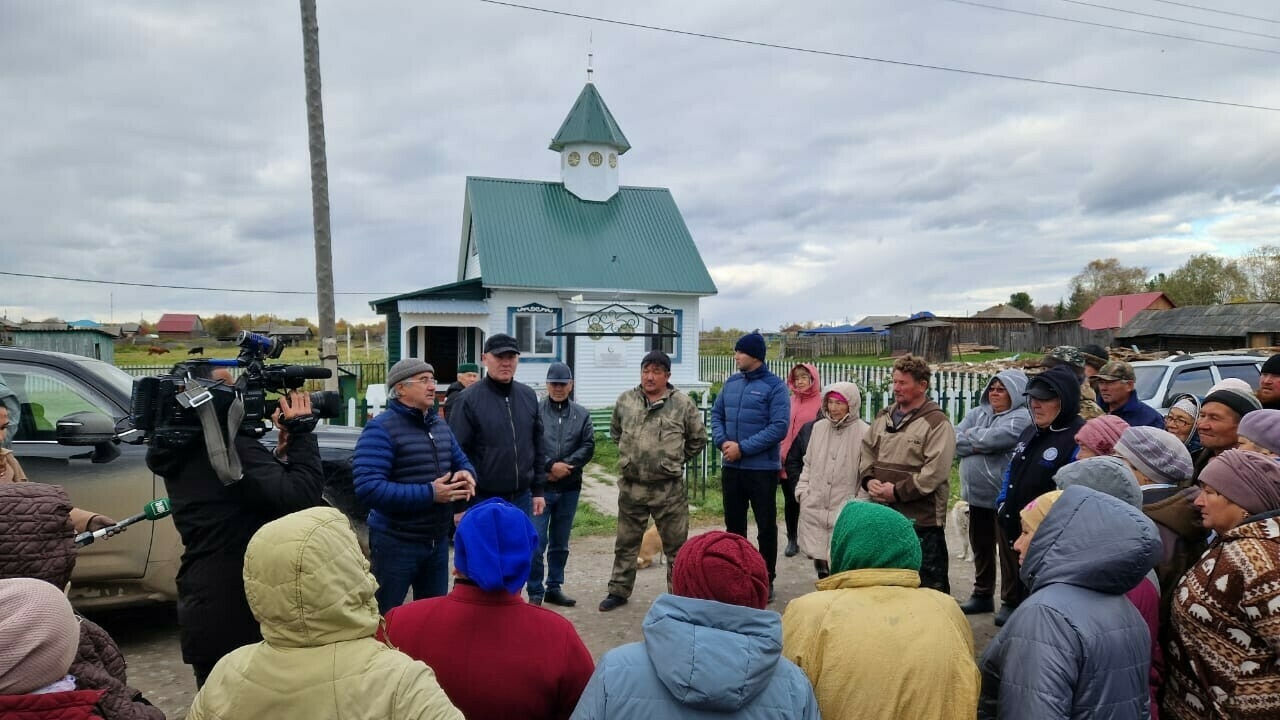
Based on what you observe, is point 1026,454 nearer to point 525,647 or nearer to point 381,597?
point 525,647

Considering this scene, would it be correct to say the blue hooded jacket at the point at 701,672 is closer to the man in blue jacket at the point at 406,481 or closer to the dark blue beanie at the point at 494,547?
the dark blue beanie at the point at 494,547

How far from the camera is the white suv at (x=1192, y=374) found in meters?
9.61

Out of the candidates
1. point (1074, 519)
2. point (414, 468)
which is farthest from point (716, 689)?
point (414, 468)

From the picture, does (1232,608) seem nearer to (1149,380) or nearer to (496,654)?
(496,654)

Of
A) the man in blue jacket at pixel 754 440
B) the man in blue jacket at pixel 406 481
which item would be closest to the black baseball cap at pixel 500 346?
the man in blue jacket at pixel 406 481

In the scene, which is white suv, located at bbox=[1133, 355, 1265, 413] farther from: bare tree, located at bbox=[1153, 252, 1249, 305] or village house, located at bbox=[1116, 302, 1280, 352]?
bare tree, located at bbox=[1153, 252, 1249, 305]

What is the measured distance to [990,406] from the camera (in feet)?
17.6

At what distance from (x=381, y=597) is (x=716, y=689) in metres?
2.86

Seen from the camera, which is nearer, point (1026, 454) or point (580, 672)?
point (580, 672)

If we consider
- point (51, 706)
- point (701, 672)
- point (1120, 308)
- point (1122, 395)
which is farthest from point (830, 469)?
point (1120, 308)

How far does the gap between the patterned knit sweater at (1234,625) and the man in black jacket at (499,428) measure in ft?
11.7

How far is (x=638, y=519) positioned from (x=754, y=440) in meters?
1.02

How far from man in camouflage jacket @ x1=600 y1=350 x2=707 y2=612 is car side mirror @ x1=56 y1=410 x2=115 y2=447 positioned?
315 centimetres

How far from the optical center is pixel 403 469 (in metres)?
3.91
